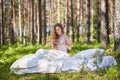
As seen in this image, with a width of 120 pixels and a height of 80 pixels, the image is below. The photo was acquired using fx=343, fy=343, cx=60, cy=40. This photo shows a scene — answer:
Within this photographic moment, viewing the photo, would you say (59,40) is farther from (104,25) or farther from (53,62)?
(104,25)

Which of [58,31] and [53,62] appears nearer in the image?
[53,62]

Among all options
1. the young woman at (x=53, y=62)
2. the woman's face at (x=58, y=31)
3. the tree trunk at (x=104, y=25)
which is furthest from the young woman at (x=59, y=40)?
the tree trunk at (x=104, y=25)

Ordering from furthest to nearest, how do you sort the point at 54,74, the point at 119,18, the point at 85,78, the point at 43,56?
the point at 119,18 → the point at 43,56 → the point at 54,74 → the point at 85,78

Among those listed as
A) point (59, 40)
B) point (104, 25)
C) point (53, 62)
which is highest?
point (104, 25)

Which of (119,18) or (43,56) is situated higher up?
(119,18)

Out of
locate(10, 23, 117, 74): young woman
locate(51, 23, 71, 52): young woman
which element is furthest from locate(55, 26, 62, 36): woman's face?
locate(10, 23, 117, 74): young woman

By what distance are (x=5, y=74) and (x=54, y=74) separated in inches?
61.0

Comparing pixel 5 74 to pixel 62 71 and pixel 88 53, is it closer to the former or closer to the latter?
pixel 62 71

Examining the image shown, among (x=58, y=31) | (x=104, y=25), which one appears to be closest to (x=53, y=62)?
(x=58, y=31)

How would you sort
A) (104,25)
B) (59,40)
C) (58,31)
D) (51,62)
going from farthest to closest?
(104,25)
(59,40)
(58,31)
(51,62)

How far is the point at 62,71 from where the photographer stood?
31.0ft

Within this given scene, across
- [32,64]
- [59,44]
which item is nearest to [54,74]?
[32,64]

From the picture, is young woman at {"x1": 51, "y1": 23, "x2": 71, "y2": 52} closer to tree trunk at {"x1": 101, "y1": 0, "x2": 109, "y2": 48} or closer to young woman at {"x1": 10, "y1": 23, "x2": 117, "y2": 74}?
young woman at {"x1": 10, "y1": 23, "x2": 117, "y2": 74}

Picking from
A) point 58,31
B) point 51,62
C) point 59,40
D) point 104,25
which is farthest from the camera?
point 104,25
